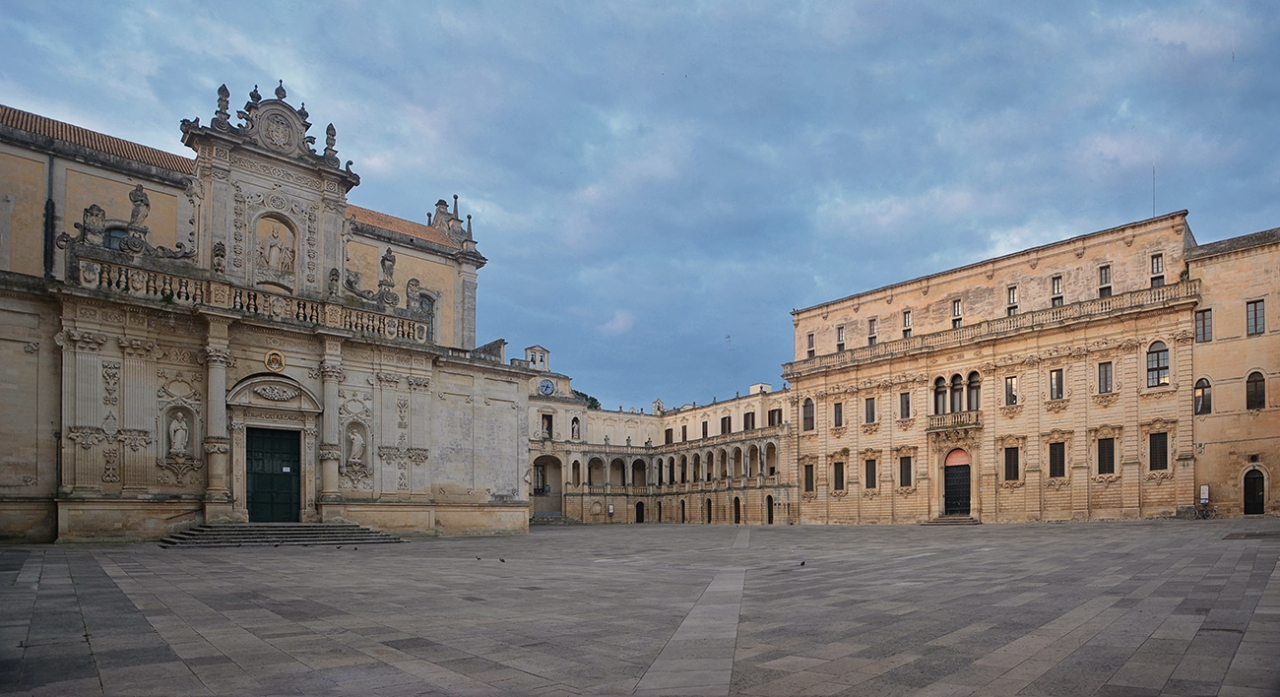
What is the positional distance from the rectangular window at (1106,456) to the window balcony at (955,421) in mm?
6460

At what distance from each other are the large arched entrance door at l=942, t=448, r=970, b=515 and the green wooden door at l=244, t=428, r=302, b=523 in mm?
36069

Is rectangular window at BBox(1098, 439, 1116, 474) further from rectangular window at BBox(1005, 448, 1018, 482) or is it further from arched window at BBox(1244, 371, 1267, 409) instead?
arched window at BBox(1244, 371, 1267, 409)

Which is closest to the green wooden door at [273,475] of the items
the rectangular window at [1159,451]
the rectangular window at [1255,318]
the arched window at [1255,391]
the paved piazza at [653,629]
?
the paved piazza at [653,629]

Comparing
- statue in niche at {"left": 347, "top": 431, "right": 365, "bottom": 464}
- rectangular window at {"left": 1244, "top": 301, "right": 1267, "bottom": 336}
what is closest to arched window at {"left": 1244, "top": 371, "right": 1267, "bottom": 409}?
rectangular window at {"left": 1244, "top": 301, "right": 1267, "bottom": 336}

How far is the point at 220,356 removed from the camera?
27.6 metres

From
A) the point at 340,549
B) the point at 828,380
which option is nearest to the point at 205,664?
the point at 340,549

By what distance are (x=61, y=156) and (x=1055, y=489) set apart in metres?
47.1

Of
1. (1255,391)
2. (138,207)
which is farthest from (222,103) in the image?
(1255,391)

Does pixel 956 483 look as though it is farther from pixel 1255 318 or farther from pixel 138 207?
pixel 138 207

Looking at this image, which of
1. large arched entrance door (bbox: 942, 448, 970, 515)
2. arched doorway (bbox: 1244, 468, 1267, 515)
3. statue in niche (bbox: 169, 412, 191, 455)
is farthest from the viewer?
large arched entrance door (bbox: 942, 448, 970, 515)

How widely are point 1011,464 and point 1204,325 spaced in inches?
467

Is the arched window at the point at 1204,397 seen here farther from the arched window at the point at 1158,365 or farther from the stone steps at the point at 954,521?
the stone steps at the point at 954,521

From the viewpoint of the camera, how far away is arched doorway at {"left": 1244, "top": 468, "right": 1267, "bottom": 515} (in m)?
35.8

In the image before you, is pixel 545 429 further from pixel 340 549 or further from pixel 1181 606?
pixel 1181 606
